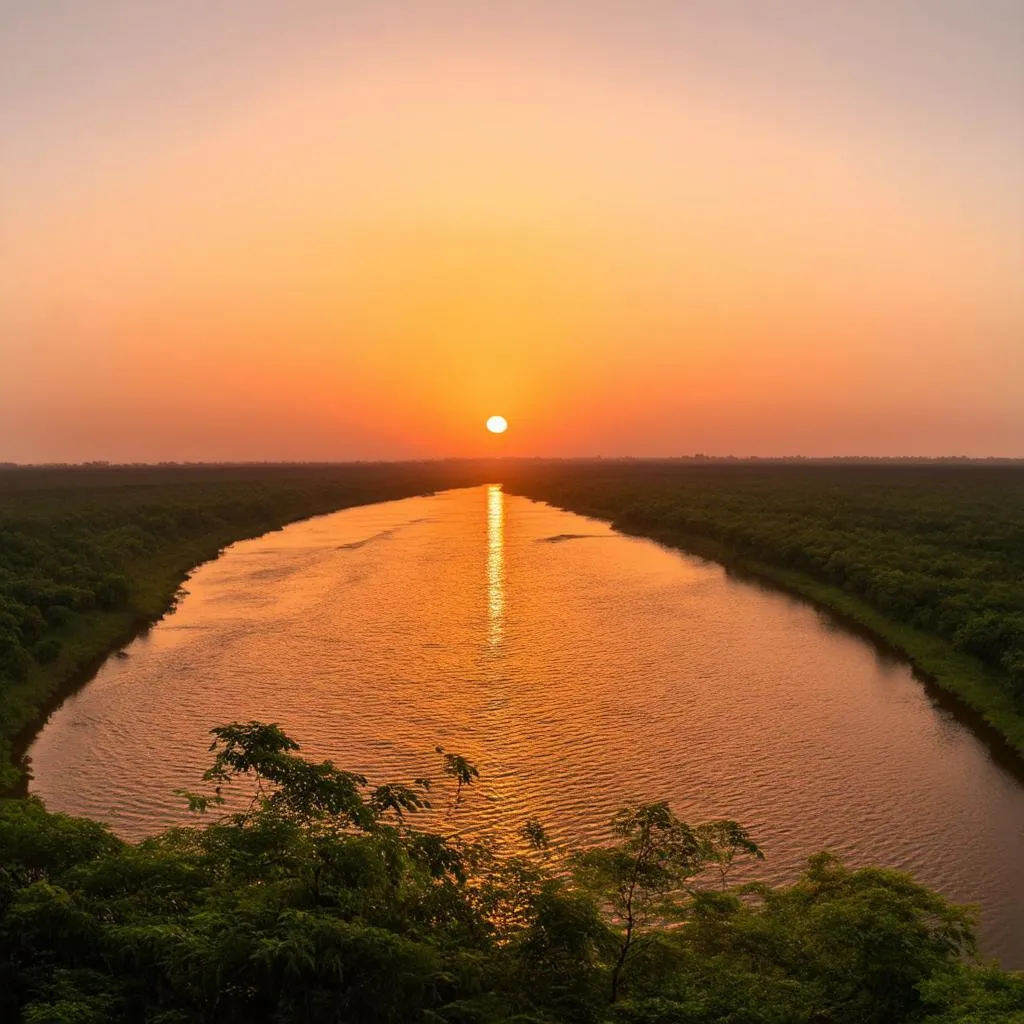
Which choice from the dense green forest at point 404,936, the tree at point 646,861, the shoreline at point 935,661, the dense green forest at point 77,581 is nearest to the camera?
the dense green forest at point 404,936

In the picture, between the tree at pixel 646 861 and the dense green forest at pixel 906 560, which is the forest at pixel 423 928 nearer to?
the tree at pixel 646 861

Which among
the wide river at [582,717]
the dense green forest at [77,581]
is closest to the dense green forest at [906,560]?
the wide river at [582,717]

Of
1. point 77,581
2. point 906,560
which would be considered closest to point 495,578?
point 77,581

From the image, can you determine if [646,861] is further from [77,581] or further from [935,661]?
[77,581]

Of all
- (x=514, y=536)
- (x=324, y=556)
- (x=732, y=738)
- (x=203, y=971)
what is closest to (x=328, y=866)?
(x=203, y=971)

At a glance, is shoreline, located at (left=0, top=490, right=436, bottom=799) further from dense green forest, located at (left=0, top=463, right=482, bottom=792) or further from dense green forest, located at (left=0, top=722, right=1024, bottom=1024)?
dense green forest, located at (left=0, top=722, right=1024, bottom=1024)

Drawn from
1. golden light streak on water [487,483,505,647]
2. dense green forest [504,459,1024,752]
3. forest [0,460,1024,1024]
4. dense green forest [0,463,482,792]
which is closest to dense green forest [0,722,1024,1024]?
forest [0,460,1024,1024]
